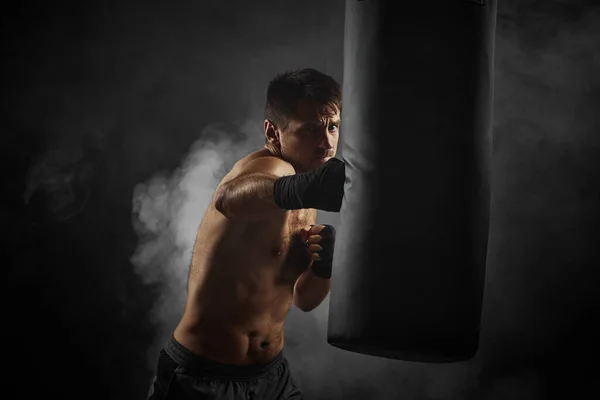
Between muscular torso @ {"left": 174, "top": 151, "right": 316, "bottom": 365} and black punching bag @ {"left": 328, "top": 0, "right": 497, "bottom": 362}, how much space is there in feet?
1.39

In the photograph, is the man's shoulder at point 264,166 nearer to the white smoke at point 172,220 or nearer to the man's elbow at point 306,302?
the man's elbow at point 306,302

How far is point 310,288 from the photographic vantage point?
1.97m

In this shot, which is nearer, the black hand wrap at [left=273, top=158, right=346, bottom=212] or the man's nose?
the black hand wrap at [left=273, top=158, right=346, bottom=212]

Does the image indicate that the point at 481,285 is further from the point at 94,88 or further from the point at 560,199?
the point at 94,88

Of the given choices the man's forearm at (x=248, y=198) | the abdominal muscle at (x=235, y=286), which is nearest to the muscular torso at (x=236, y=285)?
the abdominal muscle at (x=235, y=286)

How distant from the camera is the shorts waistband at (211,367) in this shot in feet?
5.58

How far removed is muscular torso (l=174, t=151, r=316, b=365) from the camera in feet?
5.49

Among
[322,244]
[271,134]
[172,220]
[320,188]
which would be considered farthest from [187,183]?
[320,188]

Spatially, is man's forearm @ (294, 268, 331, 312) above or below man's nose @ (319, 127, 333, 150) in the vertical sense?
below

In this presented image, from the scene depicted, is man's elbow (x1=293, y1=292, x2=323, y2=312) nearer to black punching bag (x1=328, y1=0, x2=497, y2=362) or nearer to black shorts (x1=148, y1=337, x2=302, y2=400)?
black shorts (x1=148, y1=337, x2=302, y2=400)

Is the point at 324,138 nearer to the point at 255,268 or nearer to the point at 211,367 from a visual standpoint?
the point at 255,268

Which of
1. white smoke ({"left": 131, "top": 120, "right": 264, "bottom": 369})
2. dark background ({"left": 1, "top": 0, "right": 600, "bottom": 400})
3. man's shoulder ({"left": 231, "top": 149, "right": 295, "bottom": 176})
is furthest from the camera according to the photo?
white smoke ({"left": 131, "top": 120, "right": 264, "bottom": 369})

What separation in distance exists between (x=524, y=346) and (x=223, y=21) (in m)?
2.00

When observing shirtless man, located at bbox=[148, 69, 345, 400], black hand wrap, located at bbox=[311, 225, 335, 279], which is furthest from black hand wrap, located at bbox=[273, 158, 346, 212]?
black hand wrap, located at bbox=[311, 225, 335, 279]
